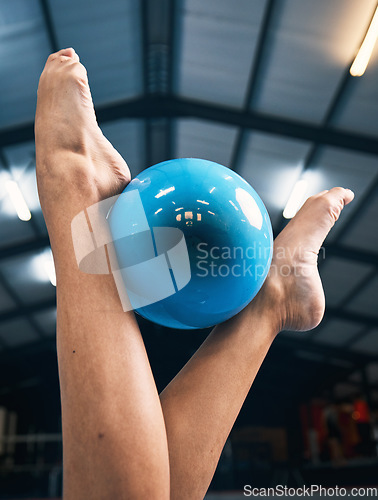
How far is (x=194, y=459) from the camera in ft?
2.20

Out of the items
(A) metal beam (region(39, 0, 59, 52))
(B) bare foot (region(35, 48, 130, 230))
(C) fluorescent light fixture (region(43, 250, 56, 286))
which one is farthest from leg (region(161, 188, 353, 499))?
(C) fluorescent light fixture (region(43, 250, 56, 286))

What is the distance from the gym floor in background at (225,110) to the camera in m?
3.70

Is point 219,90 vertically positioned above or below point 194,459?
above

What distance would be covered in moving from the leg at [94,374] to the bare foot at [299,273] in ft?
1.12

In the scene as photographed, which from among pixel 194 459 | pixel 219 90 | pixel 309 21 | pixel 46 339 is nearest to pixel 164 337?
pixel 46 339

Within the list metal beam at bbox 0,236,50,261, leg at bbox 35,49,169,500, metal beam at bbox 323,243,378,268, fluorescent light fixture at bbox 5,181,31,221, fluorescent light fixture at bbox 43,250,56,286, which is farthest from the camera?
fluorescent light fixture at bbox 43,250,56,286

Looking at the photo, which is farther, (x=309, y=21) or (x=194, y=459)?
(x=309, y=21)

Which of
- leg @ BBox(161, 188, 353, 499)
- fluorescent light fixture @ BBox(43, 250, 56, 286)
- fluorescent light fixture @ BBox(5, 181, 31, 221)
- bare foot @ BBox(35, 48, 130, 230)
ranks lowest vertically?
fluorescent light fixture @ BBox(43, 250, 56, 286)

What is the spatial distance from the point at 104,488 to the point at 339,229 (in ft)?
19.8

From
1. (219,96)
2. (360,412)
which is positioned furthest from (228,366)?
(360,412)

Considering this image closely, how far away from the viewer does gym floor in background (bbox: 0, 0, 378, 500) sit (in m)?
3.70

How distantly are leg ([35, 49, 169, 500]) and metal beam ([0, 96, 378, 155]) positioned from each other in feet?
14.1

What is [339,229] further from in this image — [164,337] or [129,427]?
[164,337]

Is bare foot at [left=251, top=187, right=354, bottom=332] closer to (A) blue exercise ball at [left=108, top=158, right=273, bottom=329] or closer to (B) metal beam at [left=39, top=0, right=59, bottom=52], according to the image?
(A) blue exercise ball at [left=108, top=158, right=273, bottom=329]
